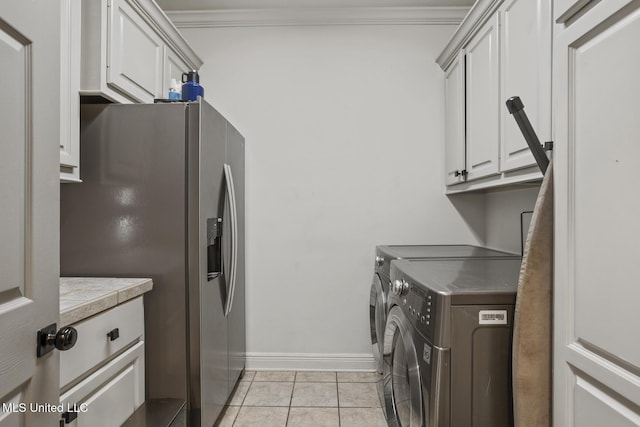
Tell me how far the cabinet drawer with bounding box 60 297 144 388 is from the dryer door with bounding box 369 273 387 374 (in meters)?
1.20

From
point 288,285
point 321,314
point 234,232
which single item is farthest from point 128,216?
point 321,314

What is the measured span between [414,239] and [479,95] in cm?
111

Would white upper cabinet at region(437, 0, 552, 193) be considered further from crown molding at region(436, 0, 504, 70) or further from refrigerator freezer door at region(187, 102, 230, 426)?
refrigerator freezer door at region(187, 102, 230, 426)

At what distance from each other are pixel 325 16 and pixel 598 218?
240cm

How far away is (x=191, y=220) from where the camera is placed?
1.71m

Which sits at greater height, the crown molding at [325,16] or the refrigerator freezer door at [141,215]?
the crown molding at [325,16]

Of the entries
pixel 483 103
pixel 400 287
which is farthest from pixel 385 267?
pixel 483 103

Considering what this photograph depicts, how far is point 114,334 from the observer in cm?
142

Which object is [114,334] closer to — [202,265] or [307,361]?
[202,265]

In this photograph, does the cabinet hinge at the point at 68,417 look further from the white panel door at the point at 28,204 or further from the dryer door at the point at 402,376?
the dryer door at the point at 402,376

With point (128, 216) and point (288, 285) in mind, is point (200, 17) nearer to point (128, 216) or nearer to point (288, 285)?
point (128, 216)

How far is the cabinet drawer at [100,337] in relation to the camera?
3.91 feet

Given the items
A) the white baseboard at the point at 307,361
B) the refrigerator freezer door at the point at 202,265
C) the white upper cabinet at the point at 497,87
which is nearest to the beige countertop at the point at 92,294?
the refrigerator freezer door at the point at 202,265

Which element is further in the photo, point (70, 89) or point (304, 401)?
point (304, 401)
